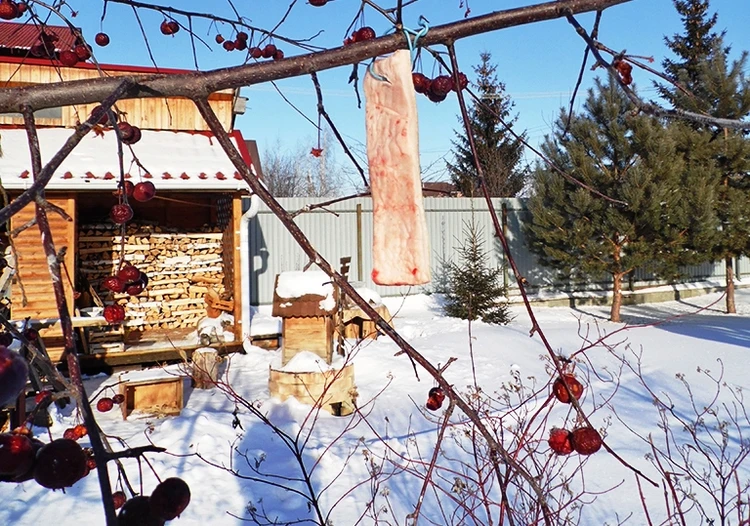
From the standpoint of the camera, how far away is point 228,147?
72cm

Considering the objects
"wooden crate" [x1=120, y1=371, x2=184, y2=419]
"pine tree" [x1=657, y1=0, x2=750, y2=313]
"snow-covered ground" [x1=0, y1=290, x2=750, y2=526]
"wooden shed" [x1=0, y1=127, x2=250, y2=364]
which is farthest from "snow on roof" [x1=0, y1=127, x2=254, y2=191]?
"pine tree" [x1=657, y1=0, x2=750, y2=313]

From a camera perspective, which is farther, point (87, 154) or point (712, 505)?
point (87, 154)

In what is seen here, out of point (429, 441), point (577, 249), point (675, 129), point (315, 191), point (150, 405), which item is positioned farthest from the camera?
point (315, 191)

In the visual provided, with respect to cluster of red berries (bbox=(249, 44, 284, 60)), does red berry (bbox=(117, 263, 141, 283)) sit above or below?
below

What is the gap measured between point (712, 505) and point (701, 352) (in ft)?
14.4

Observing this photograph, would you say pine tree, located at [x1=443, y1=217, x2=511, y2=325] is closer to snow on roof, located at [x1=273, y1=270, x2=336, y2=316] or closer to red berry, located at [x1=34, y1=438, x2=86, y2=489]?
snow on roof, located at [x1=273, y1=270, x2=336, y2=316]

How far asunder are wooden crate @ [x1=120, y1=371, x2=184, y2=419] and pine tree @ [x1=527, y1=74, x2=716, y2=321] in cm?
739

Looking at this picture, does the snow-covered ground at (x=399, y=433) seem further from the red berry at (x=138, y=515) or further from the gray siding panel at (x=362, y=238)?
the gray siding panel at (x=362, y=238)

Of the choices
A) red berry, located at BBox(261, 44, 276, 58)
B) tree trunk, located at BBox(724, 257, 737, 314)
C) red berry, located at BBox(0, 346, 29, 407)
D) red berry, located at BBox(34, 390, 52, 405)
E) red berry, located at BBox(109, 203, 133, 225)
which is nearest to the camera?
red berry, located at BBox(0, 346, 29, 407)

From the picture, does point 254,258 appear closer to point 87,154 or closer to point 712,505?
point 87,154

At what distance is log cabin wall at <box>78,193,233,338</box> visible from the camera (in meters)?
7.70

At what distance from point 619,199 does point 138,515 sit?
34.1ft

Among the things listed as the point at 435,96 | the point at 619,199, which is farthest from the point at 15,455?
the point at 619,199

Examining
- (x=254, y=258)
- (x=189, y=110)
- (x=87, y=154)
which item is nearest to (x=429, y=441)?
(x=87, y=154)
